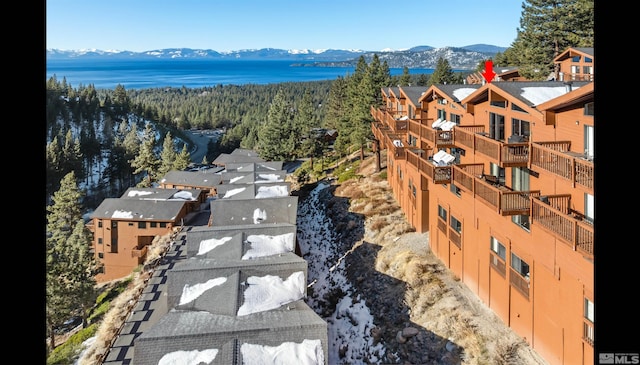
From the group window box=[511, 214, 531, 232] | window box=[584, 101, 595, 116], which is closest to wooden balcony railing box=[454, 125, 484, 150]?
window box=[511, 214, 531, 232]

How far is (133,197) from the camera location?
4103cm

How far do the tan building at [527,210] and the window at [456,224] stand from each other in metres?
0.05

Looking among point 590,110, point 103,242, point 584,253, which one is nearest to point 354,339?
point 584,253

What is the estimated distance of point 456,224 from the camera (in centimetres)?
1744

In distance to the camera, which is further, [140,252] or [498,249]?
[140,252]

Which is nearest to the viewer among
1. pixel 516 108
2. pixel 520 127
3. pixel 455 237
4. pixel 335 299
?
pixel 520 127

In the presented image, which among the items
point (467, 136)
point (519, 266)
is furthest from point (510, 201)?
point (467, 136)

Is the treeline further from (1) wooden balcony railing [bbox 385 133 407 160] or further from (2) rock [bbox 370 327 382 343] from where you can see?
(2) rock [bbox 370 327 382 343]

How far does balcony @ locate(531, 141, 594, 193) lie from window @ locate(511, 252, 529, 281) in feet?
10.6

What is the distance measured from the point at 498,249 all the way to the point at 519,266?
52.7 inches

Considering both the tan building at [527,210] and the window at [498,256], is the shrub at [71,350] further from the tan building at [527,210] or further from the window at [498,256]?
the window at [498,256]

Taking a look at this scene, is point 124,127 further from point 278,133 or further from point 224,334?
point 224,334

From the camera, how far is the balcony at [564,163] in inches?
385

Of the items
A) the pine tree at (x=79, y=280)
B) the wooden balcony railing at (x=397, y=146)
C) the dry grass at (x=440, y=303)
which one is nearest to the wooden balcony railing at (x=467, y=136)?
the wooden balcony railing at (x=397, y=146)
